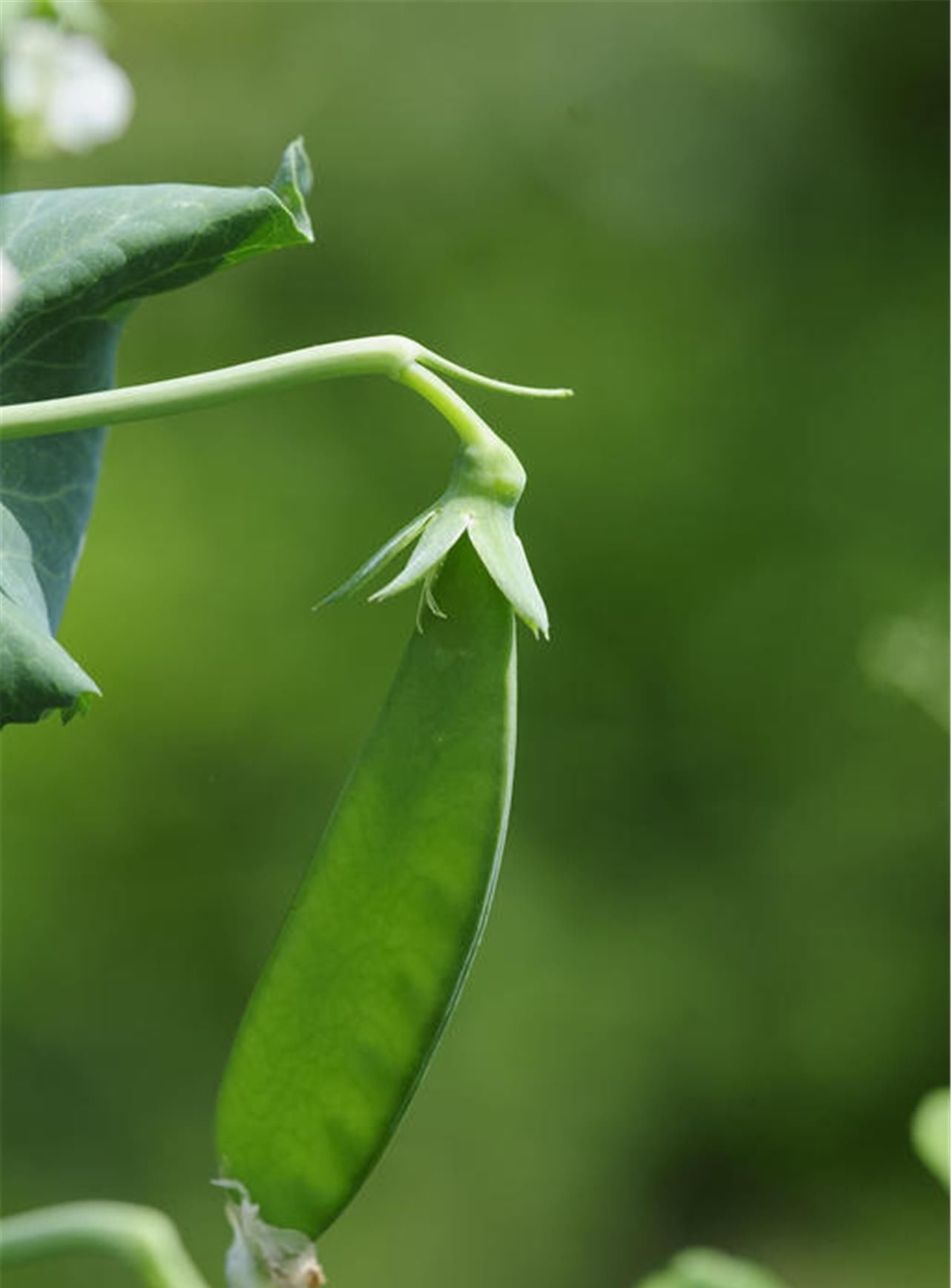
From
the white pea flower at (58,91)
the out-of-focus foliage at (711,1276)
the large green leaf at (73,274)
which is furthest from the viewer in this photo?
the white pea flower at (58,91)

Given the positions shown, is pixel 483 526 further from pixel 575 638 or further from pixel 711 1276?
pixel 575 638

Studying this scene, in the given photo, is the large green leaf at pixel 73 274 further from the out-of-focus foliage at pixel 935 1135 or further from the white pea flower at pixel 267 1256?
the out-of-focus foliage at pixel 935 1135

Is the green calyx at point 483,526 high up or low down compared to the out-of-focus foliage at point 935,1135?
up

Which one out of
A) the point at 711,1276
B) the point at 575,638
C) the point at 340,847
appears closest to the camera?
the point at 340,847

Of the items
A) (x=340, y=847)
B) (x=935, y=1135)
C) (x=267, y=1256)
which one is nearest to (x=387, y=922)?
(x=340, y=847)

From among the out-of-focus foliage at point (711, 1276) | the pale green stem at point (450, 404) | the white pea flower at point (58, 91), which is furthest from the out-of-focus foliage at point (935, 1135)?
the white pea flower at point (58, 91)

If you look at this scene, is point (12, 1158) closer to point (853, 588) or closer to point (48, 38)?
point (853, 588)
